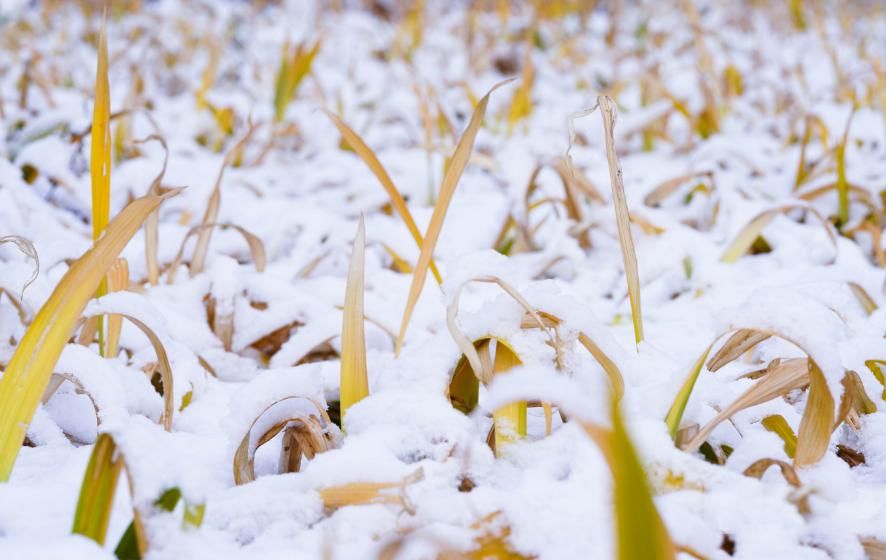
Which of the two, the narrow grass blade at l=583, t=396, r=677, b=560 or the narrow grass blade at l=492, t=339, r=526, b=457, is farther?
the narrow grass blade at l=492, t=339, r=526, b=457

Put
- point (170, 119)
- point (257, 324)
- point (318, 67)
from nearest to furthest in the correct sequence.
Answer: point (257, 324), point (170, 119), point (318, 67)

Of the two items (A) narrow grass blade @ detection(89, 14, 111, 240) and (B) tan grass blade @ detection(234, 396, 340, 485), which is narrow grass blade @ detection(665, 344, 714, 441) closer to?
(B) tan grass blade @ detection(234, 396, 340, 485)

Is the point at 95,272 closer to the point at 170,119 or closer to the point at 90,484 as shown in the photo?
the point at 90,484

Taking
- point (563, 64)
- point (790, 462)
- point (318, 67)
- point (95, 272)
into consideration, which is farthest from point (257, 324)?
point (563, 64)

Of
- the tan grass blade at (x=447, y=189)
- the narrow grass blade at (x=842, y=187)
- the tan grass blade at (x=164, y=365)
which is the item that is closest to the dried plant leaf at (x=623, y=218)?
Result: the tan grass blade at (x=447, y=189)

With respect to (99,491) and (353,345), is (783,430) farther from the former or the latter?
(99,491)

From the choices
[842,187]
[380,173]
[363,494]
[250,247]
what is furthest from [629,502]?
[842,187]

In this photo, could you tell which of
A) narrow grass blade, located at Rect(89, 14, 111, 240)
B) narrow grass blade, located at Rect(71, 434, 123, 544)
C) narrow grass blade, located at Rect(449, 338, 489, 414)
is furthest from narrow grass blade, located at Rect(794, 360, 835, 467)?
narrow grass blade, located at Rect(89, 14, 111, 240)
